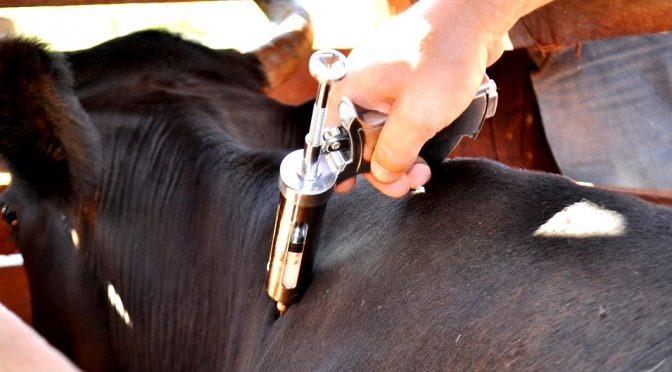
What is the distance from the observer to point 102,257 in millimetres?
1926

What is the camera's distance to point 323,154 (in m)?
1.30

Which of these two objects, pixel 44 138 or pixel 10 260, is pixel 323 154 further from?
pixel 10 260

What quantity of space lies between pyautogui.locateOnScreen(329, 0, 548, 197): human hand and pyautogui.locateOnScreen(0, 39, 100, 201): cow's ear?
0.71 meters

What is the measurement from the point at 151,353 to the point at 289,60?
83 cm

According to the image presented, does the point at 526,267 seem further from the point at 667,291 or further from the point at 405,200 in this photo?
the point at 405,200

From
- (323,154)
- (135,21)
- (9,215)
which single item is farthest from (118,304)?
(135,21)

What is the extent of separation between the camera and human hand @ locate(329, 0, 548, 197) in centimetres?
123

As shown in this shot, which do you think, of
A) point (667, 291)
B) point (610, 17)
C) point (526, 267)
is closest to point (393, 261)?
point (526, 267)

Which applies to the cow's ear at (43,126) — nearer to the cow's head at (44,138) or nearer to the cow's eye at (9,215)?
the cow's head at (44,138)

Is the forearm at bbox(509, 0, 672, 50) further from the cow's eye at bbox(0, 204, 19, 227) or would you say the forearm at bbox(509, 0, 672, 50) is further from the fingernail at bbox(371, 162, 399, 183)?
the cow's eye at bbox(0, 204, 19, 227)

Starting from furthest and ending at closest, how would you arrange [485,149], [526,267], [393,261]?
[485,149] → [393,261] → [526,267]

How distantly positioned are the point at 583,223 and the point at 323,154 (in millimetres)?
421

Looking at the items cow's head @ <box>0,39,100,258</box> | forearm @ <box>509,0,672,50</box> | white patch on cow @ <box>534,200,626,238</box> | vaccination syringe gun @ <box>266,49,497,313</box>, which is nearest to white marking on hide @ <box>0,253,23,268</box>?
cow's head @ <box>0,39,100,258</box>

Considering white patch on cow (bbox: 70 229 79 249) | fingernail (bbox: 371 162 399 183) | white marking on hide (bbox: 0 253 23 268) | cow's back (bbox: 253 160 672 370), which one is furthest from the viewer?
white marking on hide (bbox: 0 253 23 268)
